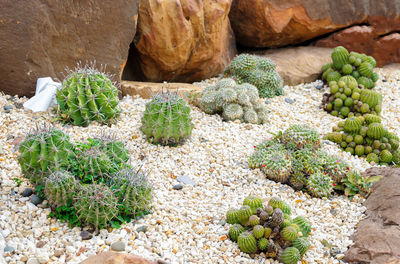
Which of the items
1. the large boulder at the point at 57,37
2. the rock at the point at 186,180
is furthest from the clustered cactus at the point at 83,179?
the large boulder at the point at 57,37

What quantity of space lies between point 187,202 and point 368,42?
20.6 feet

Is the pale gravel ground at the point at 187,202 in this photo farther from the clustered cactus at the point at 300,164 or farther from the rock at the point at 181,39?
the rock at the point at 181,39

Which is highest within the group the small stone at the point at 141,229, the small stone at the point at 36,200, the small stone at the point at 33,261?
the small stone at the point at 36,200

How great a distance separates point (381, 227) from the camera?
3.87 meters

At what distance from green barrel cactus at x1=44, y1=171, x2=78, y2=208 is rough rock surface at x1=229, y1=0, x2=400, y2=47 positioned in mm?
5784

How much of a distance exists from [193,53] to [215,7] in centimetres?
83

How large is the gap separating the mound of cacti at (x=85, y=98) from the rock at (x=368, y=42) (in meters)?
5.27

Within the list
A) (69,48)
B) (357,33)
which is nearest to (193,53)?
(69,48)

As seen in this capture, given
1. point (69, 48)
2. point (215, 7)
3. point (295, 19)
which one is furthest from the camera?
point (295, 19)

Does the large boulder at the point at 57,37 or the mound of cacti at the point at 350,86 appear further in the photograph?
the mound of cacti at the point at 350,86

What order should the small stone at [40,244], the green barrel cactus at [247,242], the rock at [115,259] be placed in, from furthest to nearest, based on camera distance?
the green barrel cactus at [247,242] < the small stone at [40,244] < the rock at [115,259]

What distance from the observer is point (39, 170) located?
361 cm

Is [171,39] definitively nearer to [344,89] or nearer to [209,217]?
[344,89]

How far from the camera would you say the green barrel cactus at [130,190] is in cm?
354
